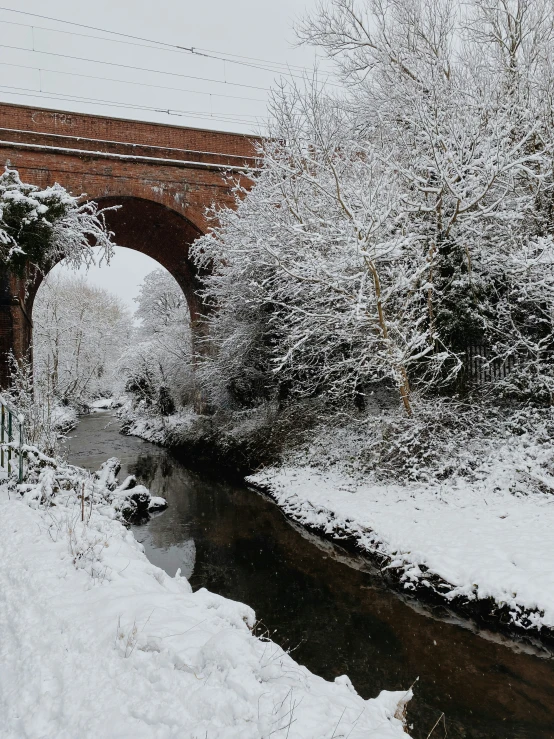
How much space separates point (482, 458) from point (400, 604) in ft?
9.87

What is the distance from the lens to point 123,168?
15383mm

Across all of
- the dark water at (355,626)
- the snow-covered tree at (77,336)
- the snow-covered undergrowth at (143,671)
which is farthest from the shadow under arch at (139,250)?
the snow-covered undergrowth at (143,671)

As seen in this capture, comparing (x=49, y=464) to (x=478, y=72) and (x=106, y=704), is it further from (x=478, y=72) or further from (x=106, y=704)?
(x=478, y=72)

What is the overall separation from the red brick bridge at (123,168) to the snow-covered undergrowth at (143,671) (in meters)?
11.1

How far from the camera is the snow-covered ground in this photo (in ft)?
17.7

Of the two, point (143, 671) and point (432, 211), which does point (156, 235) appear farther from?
point (143, 671)

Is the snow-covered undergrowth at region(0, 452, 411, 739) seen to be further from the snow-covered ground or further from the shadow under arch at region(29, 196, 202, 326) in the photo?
the shadow under arch at region(29, 196, 202, 326)

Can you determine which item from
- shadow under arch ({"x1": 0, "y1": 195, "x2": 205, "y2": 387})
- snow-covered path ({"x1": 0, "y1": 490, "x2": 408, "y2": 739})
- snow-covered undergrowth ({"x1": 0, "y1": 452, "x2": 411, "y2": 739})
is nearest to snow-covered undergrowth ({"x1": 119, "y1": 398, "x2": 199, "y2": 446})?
shadow under arch ({"x1": 0, "y1": 195, "x2": 205, "y2": 387})

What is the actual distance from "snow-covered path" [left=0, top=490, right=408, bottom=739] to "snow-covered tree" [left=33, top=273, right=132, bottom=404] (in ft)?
71.1

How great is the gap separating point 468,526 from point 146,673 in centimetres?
490

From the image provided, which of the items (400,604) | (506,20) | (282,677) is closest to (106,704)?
(282,677)

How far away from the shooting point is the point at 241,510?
9.96m

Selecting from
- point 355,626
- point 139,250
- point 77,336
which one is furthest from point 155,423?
point 355,626

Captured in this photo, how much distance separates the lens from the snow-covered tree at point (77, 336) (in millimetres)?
28594
